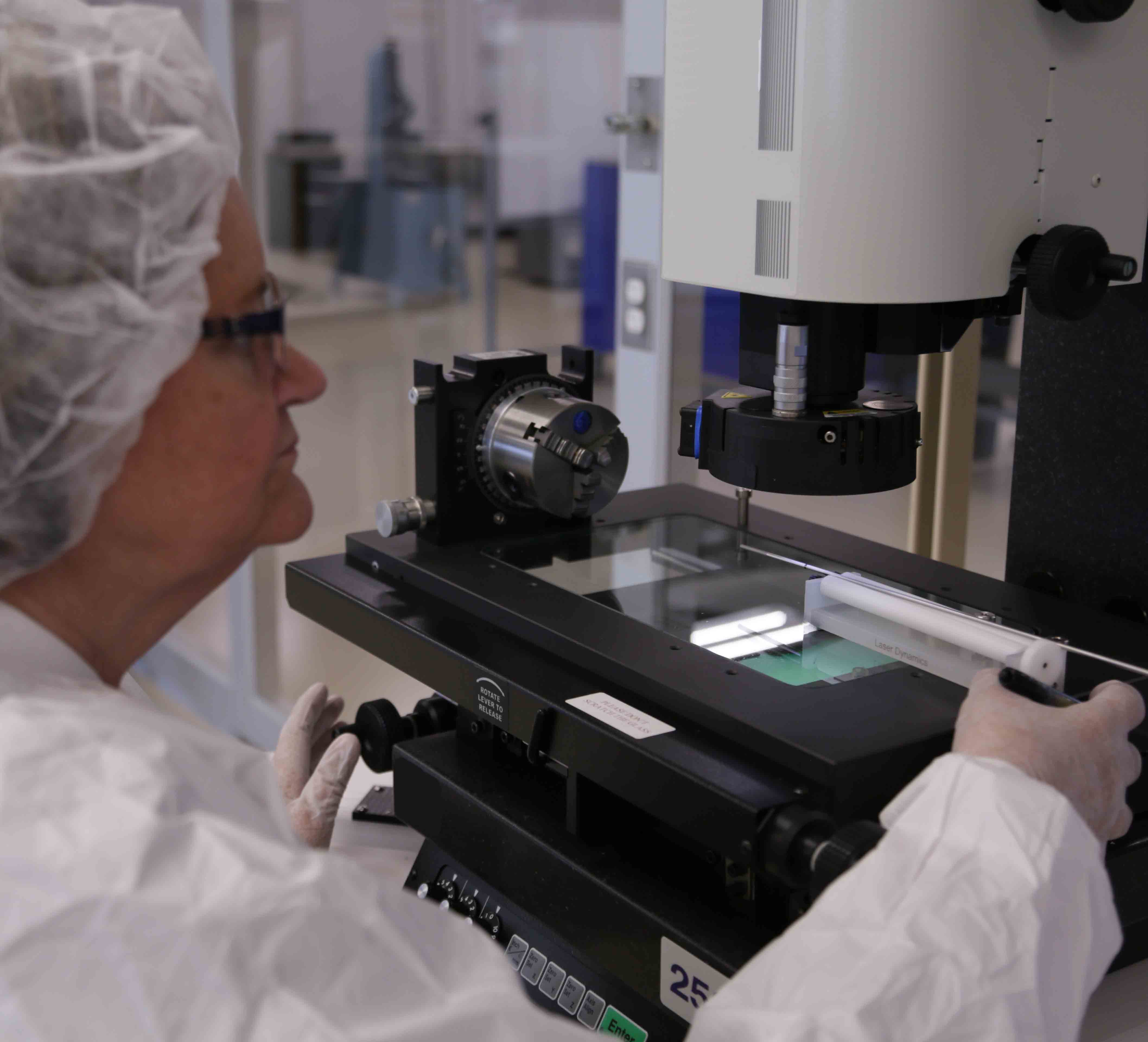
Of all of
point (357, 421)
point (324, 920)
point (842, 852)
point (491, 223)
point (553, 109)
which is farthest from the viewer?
point (357, 421)

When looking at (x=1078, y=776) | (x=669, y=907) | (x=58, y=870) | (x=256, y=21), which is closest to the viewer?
(x=58, y=870)

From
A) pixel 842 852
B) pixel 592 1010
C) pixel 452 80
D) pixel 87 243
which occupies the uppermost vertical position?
pixel 452 80

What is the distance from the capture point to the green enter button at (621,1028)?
965mm

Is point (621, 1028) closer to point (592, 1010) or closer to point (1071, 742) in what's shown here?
point (592, 1010)

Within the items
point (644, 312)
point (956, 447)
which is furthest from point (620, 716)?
point (644, 312)

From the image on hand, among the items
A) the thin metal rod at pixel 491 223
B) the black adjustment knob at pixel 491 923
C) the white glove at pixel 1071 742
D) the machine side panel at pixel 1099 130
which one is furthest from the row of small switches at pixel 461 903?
the thin metal rod at pixel 491 223

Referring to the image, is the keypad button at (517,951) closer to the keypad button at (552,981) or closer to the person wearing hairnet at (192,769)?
the keypad button at (552,981)

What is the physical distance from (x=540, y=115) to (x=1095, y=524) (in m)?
2.45

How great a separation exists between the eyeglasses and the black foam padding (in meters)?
0.66

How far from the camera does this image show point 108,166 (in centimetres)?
72

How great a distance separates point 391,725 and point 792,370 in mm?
541

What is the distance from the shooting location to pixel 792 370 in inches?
39.2

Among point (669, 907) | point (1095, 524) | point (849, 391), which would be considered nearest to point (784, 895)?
point (669, 907)

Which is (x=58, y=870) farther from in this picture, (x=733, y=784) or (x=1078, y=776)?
(x=1078, y=776)
